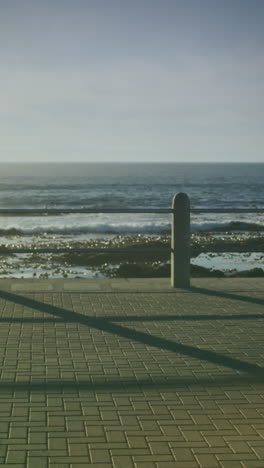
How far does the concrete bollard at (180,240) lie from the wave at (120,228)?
2369 cm

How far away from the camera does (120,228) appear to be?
119 feet

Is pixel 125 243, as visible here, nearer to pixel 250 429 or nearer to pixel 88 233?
pixel 88 233

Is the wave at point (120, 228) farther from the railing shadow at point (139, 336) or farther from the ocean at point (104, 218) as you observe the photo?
the railing shadow at point (139, 336)

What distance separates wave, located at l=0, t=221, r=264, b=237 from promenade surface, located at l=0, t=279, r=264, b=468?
25061 mm

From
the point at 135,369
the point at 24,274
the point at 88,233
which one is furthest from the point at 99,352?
the point at 88,233

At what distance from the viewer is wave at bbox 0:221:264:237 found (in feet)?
Result: 112

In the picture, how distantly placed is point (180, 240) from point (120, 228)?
2694cm

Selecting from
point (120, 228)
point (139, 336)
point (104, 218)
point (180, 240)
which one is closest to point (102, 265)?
point (180, 240)

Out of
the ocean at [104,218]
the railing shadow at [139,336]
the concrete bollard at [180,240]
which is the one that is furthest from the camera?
the ocean at [104,218]

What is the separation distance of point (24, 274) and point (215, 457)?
14.7 metres

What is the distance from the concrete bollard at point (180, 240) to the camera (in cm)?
926

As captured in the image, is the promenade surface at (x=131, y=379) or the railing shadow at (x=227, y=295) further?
the railing shadow at (x=227, y=295)

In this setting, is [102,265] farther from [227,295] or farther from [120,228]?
[120,228]

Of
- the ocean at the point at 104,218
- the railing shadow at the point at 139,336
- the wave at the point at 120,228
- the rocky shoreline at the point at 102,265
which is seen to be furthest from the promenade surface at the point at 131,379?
the wave at the point at 120,228
